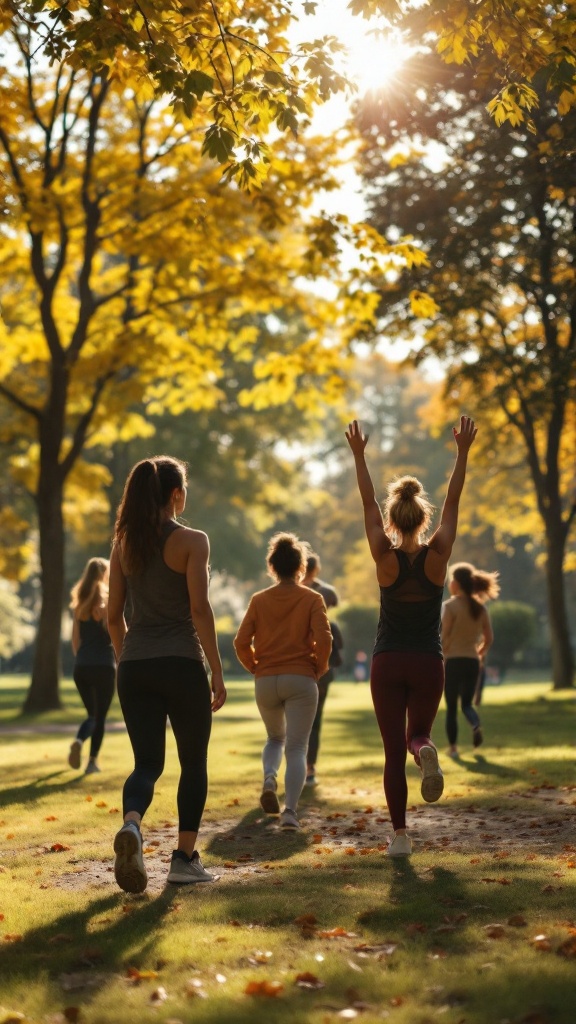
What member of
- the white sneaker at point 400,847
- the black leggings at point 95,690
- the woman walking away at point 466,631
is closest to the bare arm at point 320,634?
the white sneaker at point 400,847

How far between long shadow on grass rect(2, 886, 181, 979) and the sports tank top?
595 cm

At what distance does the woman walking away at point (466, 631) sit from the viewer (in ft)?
42.5

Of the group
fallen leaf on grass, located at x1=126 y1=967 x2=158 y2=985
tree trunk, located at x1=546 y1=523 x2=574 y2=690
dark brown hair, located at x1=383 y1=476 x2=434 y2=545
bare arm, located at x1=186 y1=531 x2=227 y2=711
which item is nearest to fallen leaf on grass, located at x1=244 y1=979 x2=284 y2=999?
fallen leaf on grass, located at x1=126 y1=967 x2=158 y2=985

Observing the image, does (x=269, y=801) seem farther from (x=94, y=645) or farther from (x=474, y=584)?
(x=474, y=584)

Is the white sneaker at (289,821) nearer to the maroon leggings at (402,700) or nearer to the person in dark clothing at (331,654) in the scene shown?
the maroon leggings at (402,700)

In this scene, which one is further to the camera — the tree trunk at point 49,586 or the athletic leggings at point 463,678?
the tree trunk at point 49,586

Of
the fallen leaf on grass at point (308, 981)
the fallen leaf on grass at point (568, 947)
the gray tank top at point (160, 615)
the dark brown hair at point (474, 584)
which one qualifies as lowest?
the fallen leaf on grass at point (308, 981)

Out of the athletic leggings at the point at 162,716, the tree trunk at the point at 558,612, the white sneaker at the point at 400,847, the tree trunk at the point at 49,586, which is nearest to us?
the athletic leggings at the point at 162,716

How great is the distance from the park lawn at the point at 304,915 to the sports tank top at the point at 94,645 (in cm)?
134

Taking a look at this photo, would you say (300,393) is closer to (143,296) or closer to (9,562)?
(143,296)

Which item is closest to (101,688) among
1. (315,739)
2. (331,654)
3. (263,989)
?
(315,739)

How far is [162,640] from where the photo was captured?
613 cm

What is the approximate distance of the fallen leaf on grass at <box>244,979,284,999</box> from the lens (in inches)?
172

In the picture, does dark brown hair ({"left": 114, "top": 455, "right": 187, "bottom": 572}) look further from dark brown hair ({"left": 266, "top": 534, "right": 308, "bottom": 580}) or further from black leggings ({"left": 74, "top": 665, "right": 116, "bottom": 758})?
black leggings ({"left": 74, "top": 665, "right": 116, "bottom": 758})
